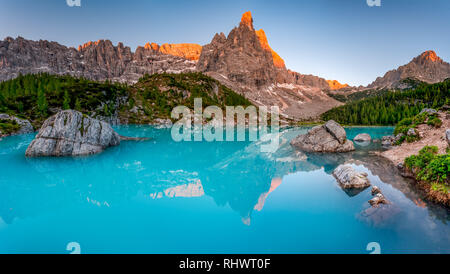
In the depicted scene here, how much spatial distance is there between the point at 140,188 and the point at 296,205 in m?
14.7

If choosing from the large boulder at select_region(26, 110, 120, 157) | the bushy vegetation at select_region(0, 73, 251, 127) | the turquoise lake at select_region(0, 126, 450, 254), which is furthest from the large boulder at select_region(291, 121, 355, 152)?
the bushy vegetation at select_region(0, 73, 251, 127)

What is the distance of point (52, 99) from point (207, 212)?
115646mm

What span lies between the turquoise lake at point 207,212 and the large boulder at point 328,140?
9542 millimetres

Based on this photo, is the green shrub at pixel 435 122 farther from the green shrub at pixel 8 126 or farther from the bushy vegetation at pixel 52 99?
the bushy vegetation at pixel 52 99

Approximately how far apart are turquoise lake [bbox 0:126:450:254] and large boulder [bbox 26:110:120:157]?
4232 millimetres

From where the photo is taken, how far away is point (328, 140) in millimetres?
36938

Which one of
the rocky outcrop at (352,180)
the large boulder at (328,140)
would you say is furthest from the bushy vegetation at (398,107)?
the rocky outcrop at (352,180)

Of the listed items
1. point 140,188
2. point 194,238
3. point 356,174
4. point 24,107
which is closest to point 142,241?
point 194,238

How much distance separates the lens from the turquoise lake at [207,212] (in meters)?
10.4

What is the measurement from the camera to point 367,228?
11.5m

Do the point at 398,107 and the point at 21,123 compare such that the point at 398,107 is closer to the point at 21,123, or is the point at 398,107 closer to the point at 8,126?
the point at 21,123

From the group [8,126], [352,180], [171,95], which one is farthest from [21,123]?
[171,95]
